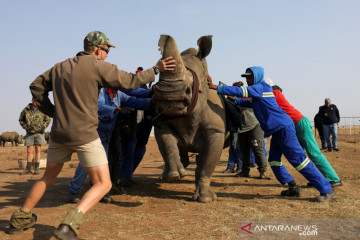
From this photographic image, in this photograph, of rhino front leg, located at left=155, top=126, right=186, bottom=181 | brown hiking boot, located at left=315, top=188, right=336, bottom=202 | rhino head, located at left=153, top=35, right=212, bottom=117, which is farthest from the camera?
brown hiking boot, located at left=315, top=188, right=336, bottom=202

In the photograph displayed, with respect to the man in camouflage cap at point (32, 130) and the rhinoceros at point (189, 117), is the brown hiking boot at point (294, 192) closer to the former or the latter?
the rhinoceros at point (189, 117)

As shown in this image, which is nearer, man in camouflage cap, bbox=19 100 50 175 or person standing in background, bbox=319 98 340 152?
man in camouflage cap, bbox=19 100 50 175

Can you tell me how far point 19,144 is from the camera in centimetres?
3133

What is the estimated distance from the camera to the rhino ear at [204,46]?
18.9 ft

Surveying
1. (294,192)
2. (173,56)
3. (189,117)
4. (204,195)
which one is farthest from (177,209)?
(173,56)

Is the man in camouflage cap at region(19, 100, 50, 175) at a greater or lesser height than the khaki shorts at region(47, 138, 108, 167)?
lesser

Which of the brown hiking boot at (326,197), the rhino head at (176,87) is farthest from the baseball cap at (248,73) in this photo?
the brown hiking boot at (326,197)

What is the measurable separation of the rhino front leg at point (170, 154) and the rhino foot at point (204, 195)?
0.55 m

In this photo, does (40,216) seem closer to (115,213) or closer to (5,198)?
(115,213)

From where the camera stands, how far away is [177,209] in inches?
185

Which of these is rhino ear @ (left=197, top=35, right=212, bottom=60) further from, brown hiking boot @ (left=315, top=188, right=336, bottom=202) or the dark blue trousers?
brown hiking boot @ (left=315, top=188, right=336, bottom=202)

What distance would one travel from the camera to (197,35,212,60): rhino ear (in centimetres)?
576

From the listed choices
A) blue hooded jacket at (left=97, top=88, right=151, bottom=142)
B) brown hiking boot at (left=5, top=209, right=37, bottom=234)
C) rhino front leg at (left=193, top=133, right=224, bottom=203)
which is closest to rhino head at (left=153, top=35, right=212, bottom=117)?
blue hooded jacket at (left=97, top=88, right=151, bottom=142)

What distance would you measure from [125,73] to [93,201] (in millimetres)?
1302
